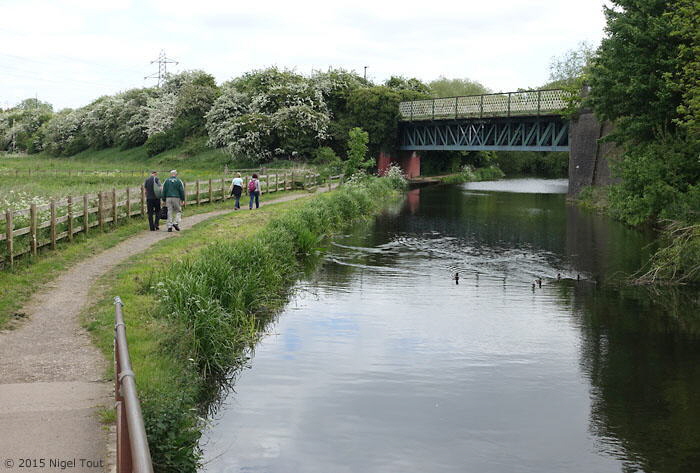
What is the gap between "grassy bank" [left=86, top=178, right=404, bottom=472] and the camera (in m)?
8.23

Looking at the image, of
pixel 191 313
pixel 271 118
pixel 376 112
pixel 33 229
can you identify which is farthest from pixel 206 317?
pixel 376 112

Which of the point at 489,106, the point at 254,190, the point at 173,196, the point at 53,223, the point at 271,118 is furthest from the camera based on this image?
the point at 271,118

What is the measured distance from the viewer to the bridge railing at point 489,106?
5334cm

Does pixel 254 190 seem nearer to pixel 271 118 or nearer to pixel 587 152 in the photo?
pixel 587 152

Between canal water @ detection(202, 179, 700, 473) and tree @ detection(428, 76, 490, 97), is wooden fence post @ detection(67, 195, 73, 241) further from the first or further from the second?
tree @ detection(428, 76, 490, 97)

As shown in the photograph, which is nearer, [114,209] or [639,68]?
[114,209]

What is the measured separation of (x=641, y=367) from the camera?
1331 centimetres

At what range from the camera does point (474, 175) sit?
79.8 metres

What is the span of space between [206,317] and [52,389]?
13.4ft

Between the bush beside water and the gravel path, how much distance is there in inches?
25.4

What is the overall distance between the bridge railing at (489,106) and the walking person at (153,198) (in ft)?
112

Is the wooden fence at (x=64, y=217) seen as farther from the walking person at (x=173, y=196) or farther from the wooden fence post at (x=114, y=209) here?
the walking person at (x=173, y=196)

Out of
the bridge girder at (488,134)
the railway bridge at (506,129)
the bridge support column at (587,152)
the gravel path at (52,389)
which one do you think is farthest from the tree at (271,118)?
the gravel path at (52,389)

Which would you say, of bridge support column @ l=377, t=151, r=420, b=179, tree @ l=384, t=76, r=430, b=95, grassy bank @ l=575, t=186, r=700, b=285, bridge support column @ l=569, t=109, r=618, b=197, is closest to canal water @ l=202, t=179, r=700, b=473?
grassy bank @ l=575, t=186, r=700, b=285
